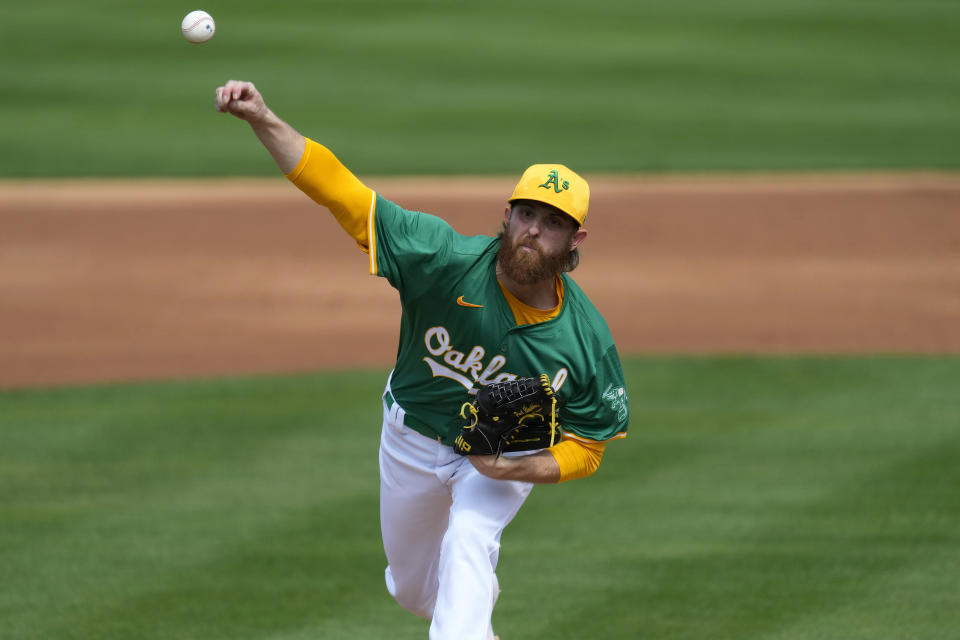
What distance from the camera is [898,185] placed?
16.0 meters

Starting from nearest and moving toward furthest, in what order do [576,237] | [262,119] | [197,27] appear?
[262,119] < [197,27] < [576,237]

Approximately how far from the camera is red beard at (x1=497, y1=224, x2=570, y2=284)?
5004 mm

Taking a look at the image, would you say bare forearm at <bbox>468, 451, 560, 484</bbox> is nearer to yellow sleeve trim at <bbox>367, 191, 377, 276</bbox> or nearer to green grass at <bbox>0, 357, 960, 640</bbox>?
yellow sleeve trim at <bbox>367, 191, 377, 276</bbox>

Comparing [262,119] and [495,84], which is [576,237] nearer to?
[262,119]

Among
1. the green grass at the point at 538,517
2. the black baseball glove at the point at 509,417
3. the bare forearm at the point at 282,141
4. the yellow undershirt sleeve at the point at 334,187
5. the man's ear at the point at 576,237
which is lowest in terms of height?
the green grass at the point at 538,517

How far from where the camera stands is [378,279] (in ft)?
44.3

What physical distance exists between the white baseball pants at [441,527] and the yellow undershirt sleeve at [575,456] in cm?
24

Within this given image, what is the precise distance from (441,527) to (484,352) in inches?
39.5

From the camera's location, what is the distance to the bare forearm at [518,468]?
5.06 meters

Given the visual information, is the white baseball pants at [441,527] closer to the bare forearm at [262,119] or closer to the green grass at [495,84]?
the bare forearm at [262,119]

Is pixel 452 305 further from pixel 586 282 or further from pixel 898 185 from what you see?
pixel 898 185

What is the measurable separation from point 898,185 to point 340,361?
8291 mm

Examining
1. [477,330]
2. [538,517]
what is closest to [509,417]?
[477,330]

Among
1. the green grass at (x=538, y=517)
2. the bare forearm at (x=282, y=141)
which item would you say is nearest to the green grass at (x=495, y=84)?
the green grass at (x=538, y=517)
